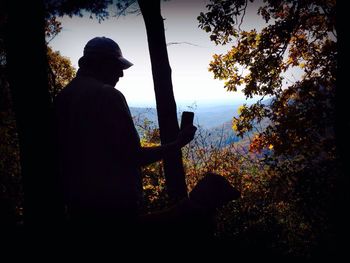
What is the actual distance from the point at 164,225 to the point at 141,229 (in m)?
0.16

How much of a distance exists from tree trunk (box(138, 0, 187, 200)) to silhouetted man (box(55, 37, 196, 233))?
8.98ft

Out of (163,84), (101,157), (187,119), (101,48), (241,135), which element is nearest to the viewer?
(101,157)

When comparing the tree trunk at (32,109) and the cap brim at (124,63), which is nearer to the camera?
the cap brim at (124,63)

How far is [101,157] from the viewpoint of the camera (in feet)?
5.81

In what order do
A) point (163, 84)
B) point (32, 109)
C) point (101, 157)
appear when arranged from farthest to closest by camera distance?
point (163, 84) < point (32, 109) < point (101, 157)

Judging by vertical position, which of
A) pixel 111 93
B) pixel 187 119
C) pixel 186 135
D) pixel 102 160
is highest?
pixel 111 93

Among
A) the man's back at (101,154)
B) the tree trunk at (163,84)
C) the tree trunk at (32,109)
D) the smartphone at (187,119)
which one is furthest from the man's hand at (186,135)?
the tree trunk at (163,84)

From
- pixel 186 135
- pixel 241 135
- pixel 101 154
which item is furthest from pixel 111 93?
pixel 241 135

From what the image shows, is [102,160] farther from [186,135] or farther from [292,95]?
[292,95]

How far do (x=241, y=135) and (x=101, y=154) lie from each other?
24.6ft

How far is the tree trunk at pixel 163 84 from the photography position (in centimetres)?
464

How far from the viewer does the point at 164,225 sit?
74.9 inches

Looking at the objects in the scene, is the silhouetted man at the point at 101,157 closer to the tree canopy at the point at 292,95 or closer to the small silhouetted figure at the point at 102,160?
the small silhouetted figure at the point at 102,160

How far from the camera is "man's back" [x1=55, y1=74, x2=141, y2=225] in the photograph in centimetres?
177
